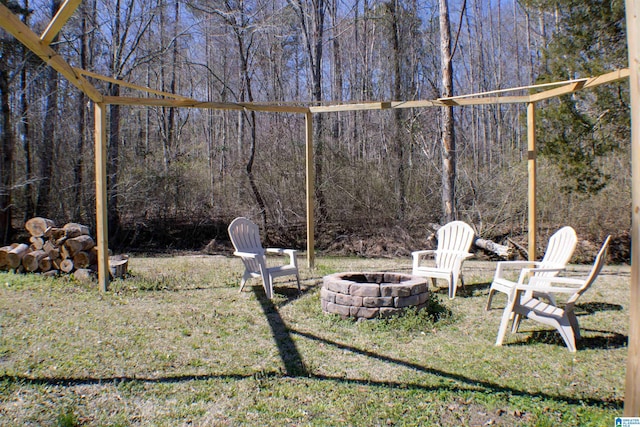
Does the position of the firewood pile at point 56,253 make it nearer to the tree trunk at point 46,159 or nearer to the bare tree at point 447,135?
the tree trunk at point 46,159

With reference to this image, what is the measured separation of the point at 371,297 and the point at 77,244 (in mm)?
4020

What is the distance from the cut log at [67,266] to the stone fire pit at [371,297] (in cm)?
364

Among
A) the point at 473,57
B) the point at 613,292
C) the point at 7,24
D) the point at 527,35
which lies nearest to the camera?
the point at 7,24

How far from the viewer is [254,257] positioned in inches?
204

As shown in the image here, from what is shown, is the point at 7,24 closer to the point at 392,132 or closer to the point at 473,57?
the point at 392,132

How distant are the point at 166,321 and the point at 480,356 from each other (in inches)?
109

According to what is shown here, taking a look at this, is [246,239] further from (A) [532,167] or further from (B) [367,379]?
(A) [532,167]

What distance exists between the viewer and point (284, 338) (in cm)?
382

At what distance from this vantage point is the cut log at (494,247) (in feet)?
26.9

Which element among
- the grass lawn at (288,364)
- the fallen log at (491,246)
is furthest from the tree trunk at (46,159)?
the fallen log at (491,246)

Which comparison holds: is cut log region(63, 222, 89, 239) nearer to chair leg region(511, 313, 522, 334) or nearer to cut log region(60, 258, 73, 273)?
cut log region(60, 258, 73, 273)

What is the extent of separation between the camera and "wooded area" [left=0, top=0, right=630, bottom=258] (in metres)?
8.20

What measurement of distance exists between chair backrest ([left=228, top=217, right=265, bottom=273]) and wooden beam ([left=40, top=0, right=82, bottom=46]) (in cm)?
261

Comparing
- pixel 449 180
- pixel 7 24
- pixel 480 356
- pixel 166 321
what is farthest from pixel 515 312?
pixel 449 180
